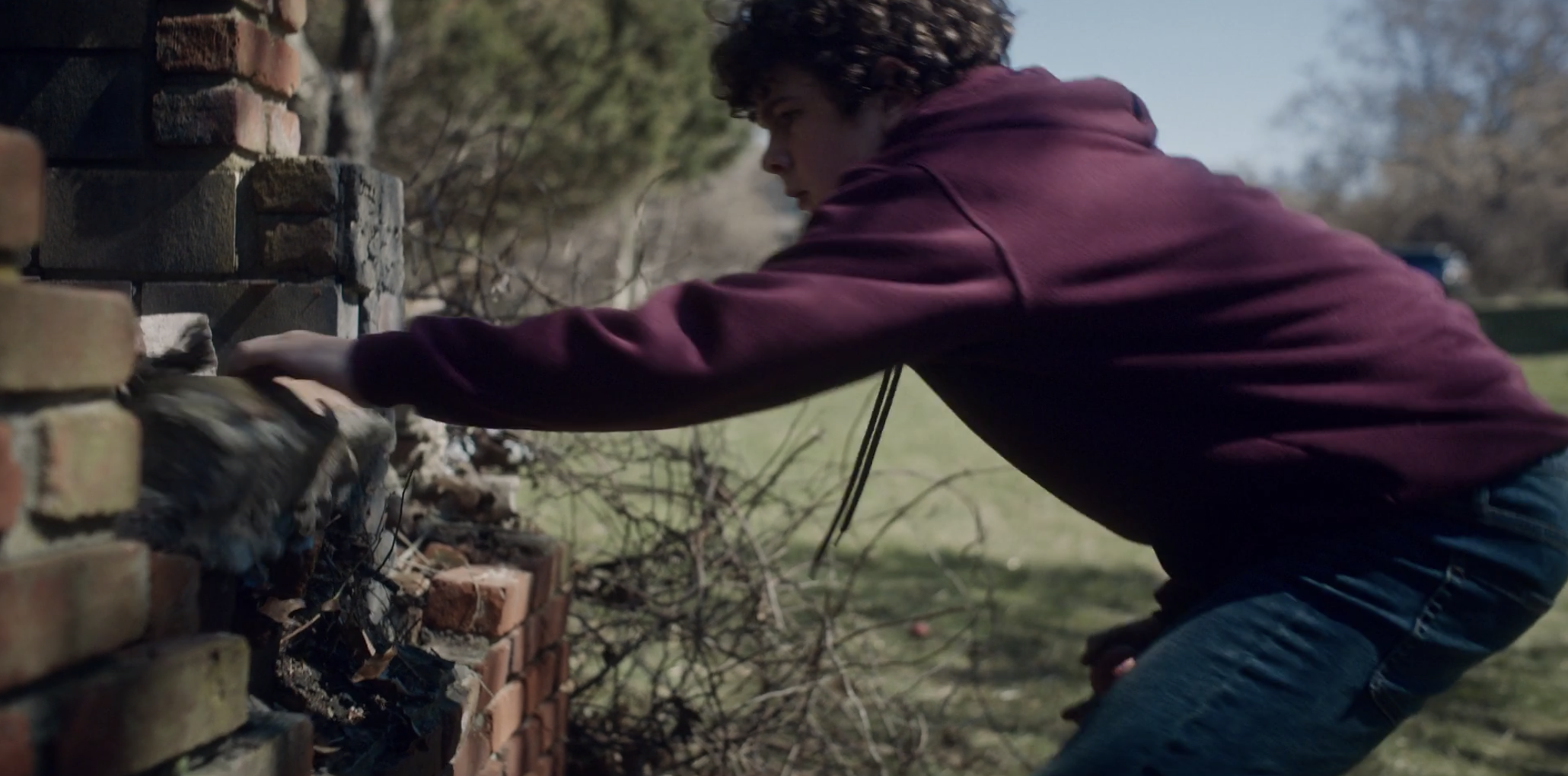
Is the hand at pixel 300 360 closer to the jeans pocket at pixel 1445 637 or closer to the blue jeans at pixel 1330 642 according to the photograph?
the blue jeans at pixel 1330 642

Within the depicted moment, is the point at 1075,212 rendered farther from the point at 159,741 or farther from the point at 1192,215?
the point at 159,741

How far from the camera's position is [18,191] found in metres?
1.11

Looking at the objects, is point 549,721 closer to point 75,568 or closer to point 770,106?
point 770,106

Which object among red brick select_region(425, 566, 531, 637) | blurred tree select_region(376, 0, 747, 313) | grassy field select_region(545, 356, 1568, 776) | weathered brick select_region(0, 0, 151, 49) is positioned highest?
blurred tree select_region(376, 0, 747, 313)

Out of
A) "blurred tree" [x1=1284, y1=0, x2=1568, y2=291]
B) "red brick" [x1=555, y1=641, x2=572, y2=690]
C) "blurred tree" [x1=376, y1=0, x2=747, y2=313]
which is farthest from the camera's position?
"blurred tree" [x1=1284, y1=0, x2=1568, y2=291]

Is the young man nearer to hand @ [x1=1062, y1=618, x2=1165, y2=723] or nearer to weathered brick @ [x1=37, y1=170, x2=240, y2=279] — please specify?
hand @ [x1=1062, y1=618, x2=1165, y2=723]

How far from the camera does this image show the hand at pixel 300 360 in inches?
61.1

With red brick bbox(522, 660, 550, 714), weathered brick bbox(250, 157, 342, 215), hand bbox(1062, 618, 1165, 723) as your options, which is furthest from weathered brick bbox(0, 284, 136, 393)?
red brick bbox(522, 660, 550, 714)

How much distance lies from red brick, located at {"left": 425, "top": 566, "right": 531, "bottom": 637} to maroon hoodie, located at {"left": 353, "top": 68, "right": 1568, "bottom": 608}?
1048 millimetres

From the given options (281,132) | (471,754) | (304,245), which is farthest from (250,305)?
(471,754)

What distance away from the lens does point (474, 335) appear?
150cm

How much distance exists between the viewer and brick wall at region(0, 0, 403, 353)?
90.6 inches

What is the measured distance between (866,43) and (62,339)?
1.09 metres

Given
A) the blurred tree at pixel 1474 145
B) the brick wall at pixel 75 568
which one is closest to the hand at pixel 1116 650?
the brick wall at pixel 75 568
